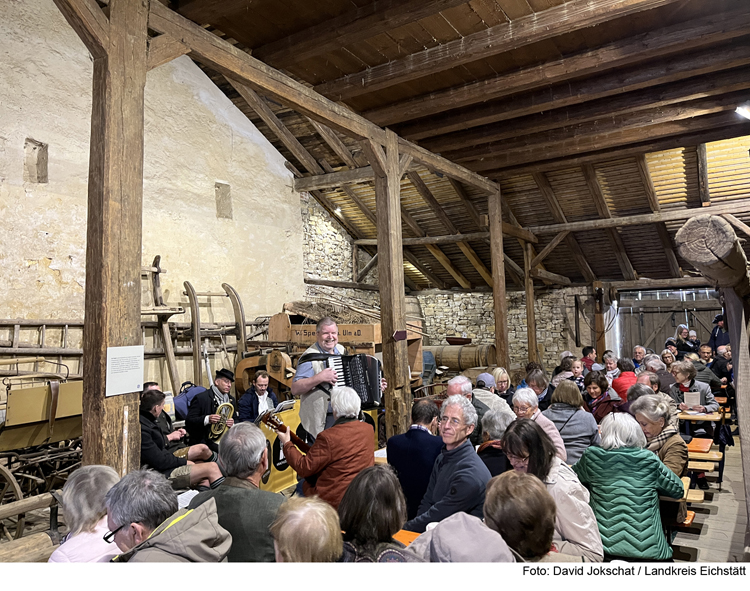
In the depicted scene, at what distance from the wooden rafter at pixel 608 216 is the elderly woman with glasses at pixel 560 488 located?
29.3 ft

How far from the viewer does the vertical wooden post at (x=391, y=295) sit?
714 cm

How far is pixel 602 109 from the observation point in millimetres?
7605

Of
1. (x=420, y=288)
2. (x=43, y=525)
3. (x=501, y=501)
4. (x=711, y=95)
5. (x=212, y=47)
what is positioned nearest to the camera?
(x=501, y=501)

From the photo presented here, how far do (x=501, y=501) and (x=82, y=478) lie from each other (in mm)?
1873

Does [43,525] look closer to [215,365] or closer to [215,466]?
[215,466]

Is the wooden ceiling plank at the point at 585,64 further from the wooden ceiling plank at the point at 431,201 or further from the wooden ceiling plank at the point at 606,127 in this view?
the wooden ceiling plank at the point at 431,201

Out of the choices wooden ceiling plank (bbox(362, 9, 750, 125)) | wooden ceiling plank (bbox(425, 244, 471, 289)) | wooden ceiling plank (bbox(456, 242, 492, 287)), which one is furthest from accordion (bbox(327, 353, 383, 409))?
wooden ceiling plank (bbox(425, 244, 471, 289))

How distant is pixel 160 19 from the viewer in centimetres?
443

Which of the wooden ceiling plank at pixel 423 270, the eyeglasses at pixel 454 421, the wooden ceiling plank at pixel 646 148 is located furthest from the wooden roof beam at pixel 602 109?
the wooden ceiling plank at pixel 423 270

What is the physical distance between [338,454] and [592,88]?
5719 mm

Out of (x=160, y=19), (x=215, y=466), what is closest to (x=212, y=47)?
(x=160, y=19)

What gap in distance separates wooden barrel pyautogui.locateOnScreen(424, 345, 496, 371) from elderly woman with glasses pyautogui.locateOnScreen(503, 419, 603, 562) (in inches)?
381

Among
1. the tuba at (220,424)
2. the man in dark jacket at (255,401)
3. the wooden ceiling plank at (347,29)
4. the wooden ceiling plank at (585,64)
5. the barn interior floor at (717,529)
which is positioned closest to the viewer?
the barn interior floor at (717,529)

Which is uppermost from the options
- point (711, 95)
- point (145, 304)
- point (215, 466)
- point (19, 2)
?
point (19, 2)
